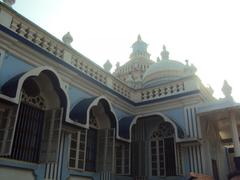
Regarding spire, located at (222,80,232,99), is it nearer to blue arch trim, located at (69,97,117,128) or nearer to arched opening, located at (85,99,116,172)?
arched opening, located at (85,99,116,172)

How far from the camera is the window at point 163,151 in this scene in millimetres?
10820

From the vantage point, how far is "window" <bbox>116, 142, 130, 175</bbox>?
36.0 feet

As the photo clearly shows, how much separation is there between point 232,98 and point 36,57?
7.24 metres

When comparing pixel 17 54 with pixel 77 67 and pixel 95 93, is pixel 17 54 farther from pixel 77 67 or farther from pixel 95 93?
pixel 95 93

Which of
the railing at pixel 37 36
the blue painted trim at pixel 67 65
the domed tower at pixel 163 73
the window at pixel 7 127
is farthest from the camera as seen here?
the domed tower at pixel 163 73

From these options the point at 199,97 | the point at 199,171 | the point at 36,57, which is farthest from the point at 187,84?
the point at 36,57

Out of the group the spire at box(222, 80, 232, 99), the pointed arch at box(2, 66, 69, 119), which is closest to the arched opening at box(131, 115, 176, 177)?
the spire at box(222, 80, 232, 99)

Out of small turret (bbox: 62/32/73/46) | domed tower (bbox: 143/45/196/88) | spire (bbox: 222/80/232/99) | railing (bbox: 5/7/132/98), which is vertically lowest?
spire (bbox: 222/80/232/99)

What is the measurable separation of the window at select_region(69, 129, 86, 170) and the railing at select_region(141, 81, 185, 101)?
4.19 m

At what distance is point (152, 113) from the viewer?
11289 millimetres

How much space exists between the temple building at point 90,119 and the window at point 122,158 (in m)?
0.04

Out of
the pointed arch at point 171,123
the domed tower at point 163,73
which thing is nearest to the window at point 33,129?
the pointed arch at point 171,123

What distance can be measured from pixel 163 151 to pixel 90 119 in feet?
11.1

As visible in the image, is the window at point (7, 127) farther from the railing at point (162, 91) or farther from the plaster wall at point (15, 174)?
the railing at point (162, 91)
